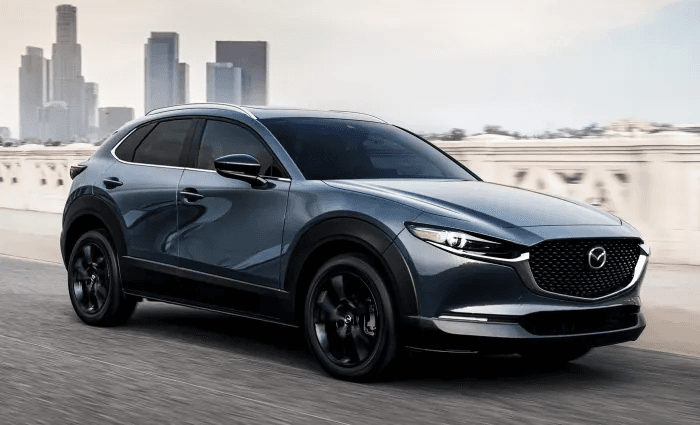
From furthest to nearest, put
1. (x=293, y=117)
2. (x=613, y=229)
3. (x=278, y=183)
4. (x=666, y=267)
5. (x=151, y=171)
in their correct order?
(x=666, y=267)
(x=151, y=171)
(x=293, y=117)
(x=278, y=183)
(x=613, y=229)

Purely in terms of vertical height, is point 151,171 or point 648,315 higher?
point 151,171

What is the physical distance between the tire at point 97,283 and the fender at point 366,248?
6.84 ft

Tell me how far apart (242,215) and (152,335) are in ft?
5.53

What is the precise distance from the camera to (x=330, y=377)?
6.95 m

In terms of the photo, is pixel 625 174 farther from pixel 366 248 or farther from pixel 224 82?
pixel 224 82

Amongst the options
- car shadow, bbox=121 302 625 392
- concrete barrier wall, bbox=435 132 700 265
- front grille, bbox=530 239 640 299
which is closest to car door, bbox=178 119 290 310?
car shadow, bbox=121 302 625 392

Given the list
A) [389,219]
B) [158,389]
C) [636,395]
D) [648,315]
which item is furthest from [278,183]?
[648,315]

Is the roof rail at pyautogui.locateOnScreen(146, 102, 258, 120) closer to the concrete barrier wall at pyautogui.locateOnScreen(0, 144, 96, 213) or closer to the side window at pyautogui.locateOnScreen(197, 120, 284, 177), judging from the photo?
the side window at pyautogui.locateOnScreen(197, 120, 284, 177)

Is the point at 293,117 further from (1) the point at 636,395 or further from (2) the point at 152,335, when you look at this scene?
(1) the point at 636,395

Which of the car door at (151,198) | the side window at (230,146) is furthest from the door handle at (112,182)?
the side window at (230,146)

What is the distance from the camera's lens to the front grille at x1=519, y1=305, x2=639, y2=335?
631cm

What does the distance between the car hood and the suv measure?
0.7 inches

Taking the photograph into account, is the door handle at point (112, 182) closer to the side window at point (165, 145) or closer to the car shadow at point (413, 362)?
the side window at point (165, 145)

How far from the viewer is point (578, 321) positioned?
6.46m
